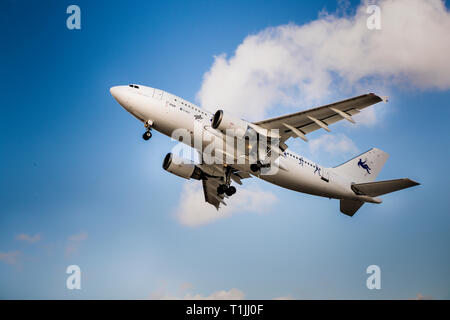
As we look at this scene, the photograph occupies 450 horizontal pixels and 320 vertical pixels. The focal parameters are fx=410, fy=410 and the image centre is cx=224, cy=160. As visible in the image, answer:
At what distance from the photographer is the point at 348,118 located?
77.1 feet

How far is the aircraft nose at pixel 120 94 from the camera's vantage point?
993 inches

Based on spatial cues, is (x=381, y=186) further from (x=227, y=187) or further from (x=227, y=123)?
(x=227, y=123)

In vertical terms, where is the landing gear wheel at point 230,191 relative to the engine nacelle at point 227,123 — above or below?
below

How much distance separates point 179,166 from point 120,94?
8156 mm

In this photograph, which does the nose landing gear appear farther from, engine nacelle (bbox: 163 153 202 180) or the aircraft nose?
the aircraft nose

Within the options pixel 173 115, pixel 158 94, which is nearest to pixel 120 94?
pixel 158 94

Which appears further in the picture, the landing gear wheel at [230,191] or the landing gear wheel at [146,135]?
the landing gear wheel at [230,191]

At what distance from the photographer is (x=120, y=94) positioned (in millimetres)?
25297

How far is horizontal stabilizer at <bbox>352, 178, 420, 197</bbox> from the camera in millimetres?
26797

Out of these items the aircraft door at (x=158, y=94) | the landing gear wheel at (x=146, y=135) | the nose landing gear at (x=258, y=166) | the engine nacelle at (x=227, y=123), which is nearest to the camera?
the engine nacelle at (x=227, y=123)

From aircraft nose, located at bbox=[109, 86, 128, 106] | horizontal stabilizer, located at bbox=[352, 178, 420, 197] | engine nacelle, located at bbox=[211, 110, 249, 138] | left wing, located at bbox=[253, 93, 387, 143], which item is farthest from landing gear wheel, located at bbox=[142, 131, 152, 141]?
horizontal stabilizer, located at bbox=[352, 178, 420, 197]

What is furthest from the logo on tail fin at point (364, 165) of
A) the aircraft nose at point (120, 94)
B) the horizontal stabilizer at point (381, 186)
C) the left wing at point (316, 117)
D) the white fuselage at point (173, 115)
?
the aircraft nose at point (120, 94)

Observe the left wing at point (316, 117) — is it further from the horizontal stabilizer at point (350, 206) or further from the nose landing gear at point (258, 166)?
the horizontal stabilizer at point (350, 206)
